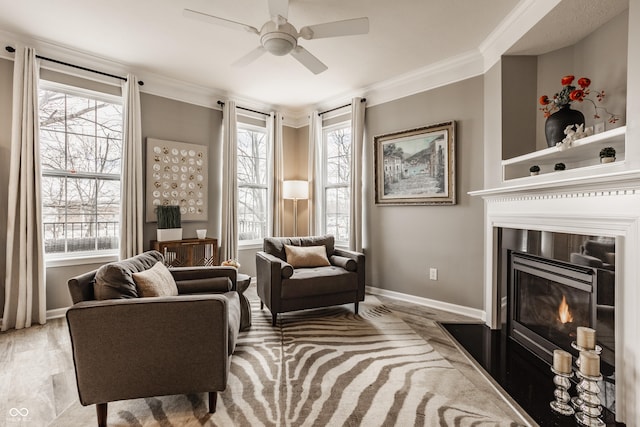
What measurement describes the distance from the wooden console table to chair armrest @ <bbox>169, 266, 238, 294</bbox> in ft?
3.30

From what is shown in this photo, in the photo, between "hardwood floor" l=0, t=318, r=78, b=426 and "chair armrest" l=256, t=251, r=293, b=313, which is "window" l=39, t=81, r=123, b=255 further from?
"chair armrest" l=256, t=251, r=293, b=313

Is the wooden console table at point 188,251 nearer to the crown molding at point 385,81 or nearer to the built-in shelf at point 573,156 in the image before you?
the crown molding at point 385,81

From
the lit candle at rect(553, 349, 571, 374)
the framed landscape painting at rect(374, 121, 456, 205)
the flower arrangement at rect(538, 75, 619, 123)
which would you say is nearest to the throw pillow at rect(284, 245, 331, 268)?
the framed landscape painting at rect(374, 121, 456, 205)

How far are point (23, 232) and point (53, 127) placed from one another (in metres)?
1.08

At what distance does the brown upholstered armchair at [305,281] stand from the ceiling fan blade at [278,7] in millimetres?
1982

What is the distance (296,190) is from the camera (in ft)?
15.9

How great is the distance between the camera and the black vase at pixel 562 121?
2.22m

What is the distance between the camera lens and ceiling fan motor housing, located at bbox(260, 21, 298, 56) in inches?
89.2

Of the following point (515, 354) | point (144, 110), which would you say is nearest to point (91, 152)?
point (144, 110)

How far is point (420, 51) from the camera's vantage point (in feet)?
10.7

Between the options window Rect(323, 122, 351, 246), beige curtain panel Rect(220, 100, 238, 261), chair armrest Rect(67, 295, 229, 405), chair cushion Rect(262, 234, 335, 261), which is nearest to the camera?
chair armrest Rect(67, 295, 229, 405)

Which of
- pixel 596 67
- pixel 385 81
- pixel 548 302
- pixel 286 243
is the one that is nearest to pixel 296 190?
pixel 286 243

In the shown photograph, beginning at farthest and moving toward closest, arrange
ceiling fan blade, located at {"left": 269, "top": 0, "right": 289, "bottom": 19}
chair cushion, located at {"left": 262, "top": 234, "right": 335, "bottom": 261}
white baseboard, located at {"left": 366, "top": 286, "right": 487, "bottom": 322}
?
1. chair cushion, located at {"left": 262, "top": 234, "right": 335, "bottom": 261}
2. white baseboard, located at {"left": 366, "top": 286, "right": 487, "bottom": 322}
3. ceiling fan blade, located at {"left": 269, "top": 0, "right": 289, "bottom": 19}

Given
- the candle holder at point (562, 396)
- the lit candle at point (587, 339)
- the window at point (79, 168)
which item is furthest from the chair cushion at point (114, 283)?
the lit candle at point (587, 339)
